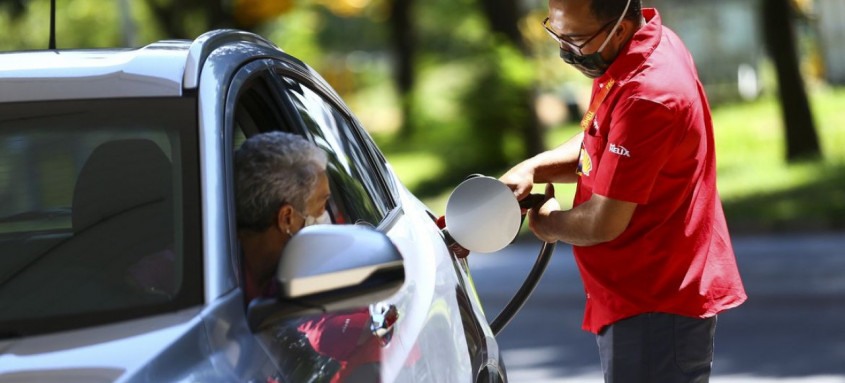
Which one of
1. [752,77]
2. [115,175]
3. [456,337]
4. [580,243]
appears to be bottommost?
[752,77]

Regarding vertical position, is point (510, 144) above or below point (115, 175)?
below

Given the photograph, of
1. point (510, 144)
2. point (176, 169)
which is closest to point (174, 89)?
point (176, 169)

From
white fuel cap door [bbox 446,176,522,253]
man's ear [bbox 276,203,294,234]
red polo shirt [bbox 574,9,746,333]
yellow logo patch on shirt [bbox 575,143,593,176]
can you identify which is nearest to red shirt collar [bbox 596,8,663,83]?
red polo shirt [bbox 574,9,746,333]

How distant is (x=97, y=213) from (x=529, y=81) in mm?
20070

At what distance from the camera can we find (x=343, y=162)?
13.9 feet

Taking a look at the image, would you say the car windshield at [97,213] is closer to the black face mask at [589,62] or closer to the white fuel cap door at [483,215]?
the white fuel cap door at [483,215]

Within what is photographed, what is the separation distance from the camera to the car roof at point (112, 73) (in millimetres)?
3357

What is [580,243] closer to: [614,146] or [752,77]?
[614,146]

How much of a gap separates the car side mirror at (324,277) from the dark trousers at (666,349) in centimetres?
109

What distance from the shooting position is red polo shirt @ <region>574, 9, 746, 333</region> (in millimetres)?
3750

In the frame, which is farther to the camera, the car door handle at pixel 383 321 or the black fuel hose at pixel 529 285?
the black fuel hose at pixel 529 285

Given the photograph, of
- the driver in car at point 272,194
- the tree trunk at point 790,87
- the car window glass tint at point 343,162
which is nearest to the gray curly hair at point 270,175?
the driver in car at point 272,194

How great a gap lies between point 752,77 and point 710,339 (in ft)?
104

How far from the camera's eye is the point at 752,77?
114 ft
